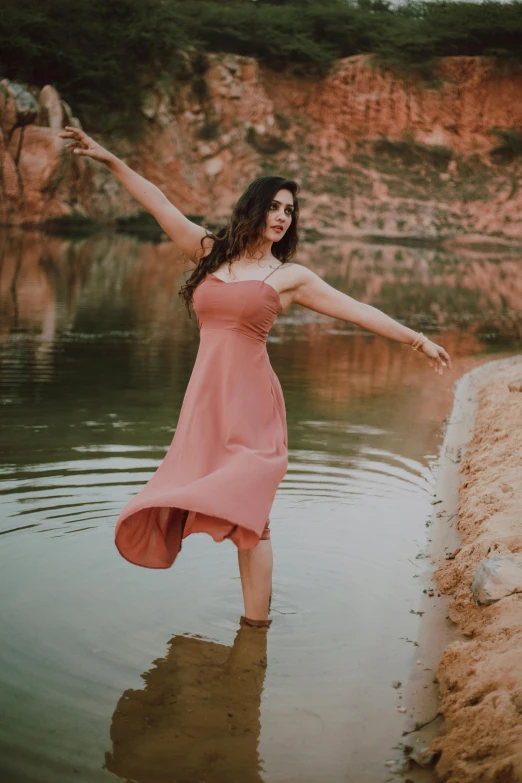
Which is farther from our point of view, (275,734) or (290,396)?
(290,396)

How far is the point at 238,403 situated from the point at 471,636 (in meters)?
1.30

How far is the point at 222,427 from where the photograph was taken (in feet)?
12.6

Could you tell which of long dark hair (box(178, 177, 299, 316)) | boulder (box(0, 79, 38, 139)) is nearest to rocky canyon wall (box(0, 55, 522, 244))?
boulder (box(0, 79, 38, 139))

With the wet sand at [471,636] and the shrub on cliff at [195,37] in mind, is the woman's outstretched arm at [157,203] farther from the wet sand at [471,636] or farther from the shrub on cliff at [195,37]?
the shrub on cliff at [195,37]

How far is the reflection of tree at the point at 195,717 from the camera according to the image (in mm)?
3062

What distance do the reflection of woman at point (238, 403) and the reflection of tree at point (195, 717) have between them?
0.34 metres

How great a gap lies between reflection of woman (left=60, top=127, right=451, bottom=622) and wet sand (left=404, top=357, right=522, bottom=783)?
0.81 meters

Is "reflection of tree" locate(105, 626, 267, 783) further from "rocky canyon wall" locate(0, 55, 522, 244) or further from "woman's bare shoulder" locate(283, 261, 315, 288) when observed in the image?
"rocky canyon wall" locate(0, 55, 522, 244)

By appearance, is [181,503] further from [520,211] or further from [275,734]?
[520,211]

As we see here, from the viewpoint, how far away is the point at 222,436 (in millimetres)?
3852

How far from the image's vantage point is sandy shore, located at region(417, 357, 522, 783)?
2926 mm

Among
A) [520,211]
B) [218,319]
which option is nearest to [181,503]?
[218,319]

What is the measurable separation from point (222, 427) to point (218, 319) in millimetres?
425

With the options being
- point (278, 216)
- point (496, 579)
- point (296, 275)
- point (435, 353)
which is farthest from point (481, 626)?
point (278, 216)
